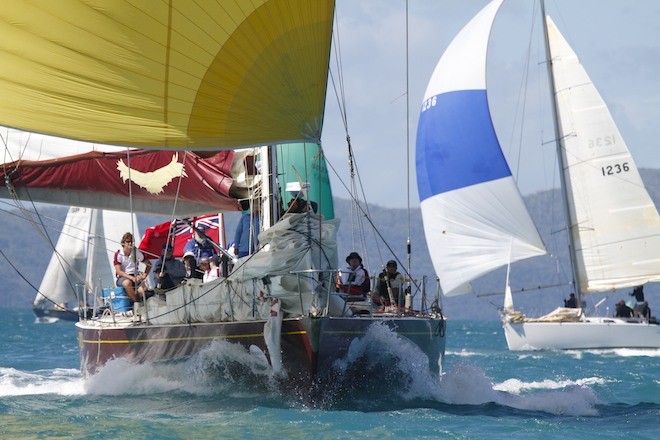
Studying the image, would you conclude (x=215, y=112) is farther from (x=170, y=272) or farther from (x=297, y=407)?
(x=170, y=272)

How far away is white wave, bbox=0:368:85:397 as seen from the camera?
47.3 feet

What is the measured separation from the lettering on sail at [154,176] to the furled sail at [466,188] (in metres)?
10.6

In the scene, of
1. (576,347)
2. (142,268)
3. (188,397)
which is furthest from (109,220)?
(188,397)

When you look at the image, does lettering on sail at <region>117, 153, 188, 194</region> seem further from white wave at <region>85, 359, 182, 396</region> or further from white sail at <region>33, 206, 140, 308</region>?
white sail at <region>33, 206, 140, 308</region>

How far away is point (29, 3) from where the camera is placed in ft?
34.7

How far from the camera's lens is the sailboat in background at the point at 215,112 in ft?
35.1

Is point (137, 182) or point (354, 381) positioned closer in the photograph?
point (354, 381)

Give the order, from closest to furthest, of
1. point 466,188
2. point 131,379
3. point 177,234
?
point 131,379
point 177,234
point 466,188

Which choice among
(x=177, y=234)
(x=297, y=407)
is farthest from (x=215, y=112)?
(x=177, y=234)

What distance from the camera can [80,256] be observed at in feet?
200

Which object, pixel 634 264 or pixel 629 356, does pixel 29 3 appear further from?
pixel 634 264

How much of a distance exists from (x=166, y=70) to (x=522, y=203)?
15.8m

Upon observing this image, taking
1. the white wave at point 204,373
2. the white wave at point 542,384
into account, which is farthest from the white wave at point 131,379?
the white wave at point 542,384

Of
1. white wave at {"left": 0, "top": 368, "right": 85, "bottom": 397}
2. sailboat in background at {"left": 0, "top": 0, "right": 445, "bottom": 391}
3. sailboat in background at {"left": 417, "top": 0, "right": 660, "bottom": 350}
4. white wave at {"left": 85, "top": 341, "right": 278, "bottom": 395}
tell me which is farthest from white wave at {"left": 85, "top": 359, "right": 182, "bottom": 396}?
sailboat in background at {"left": 417, "top": 0, "right": 660, "bottom": 350}
